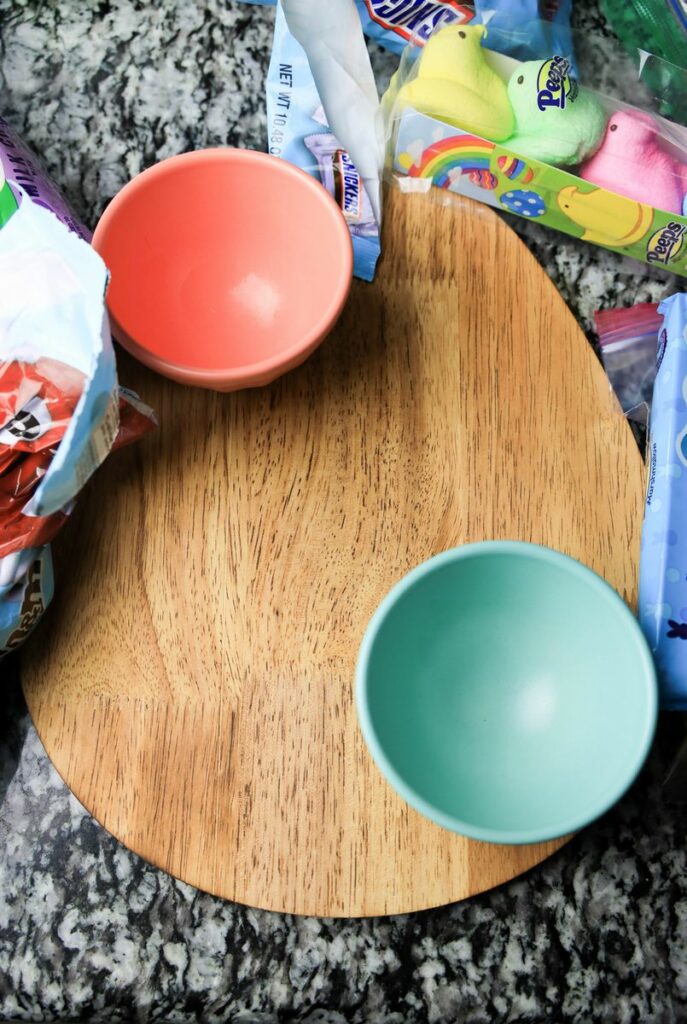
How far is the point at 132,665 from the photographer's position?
70cm

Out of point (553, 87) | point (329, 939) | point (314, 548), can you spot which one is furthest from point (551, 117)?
point (329, 939)

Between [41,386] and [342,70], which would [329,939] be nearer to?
[41,386]

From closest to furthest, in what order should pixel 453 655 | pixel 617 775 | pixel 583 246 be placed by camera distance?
pixel 617 775
pixel 453 655
pixel 583 246

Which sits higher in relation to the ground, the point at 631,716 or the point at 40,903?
the point at 631,716

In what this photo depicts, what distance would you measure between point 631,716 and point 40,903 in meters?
0.51

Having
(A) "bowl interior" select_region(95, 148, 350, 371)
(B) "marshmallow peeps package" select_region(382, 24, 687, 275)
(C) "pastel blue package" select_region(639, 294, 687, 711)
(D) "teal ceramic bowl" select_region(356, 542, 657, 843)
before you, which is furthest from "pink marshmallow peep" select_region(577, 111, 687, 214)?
(D) "teal ceramic bowl" select_region(356, 542, 657, 843)

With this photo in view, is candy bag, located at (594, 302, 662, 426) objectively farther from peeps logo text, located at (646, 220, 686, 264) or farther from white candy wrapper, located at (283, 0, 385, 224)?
white candy wrapper, located at (283, 0, 385, 224)

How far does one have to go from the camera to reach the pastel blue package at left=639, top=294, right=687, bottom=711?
0.68m

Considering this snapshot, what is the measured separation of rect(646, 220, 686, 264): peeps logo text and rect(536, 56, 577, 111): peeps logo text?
0.44 ft

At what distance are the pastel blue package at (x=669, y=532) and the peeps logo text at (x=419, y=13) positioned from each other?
1.16 feet

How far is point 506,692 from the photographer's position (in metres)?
0.72

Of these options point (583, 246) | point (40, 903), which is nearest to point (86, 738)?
point (40, 903)

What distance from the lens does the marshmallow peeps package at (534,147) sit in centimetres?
79

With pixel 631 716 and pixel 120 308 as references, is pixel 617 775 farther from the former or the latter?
pixel 120 308
